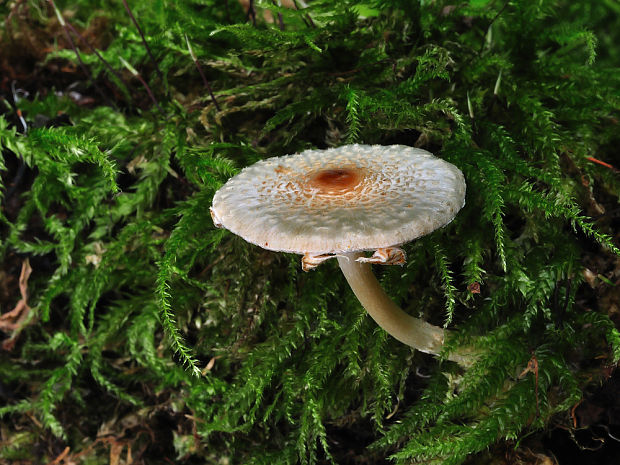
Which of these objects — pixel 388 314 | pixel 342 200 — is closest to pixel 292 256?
pixel 388 314

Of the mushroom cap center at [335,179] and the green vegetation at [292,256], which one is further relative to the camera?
the green vegetation at [292,256]

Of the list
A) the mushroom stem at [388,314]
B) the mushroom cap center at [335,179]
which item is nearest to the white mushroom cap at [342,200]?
the mushroom cap center at [335,179]

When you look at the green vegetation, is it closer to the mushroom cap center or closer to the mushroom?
the mushroom

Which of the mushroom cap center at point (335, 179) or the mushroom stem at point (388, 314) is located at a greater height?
the mushroom cap center at point (335, 179)

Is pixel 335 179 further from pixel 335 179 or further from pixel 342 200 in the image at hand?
pixel 342 200

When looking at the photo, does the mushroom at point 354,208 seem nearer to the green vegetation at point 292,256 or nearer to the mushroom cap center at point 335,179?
the mushroom cap center at point 335,179
